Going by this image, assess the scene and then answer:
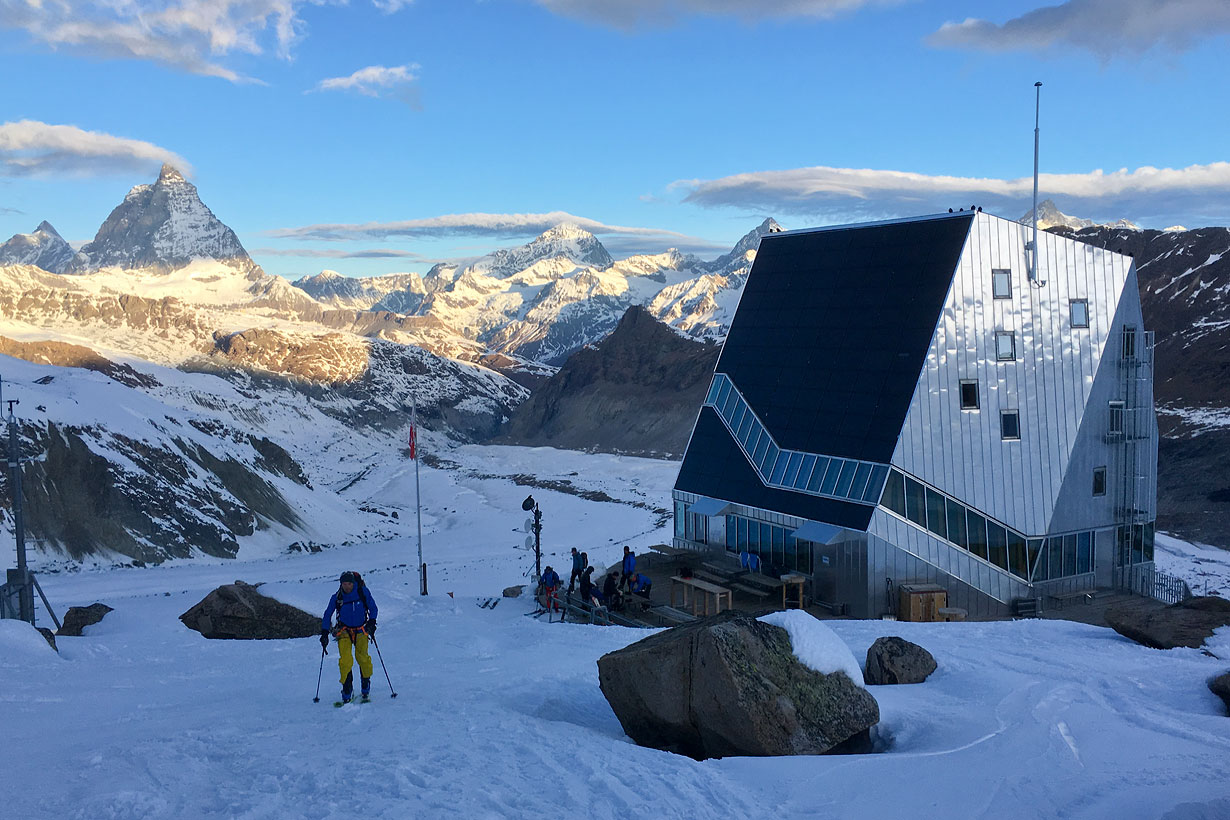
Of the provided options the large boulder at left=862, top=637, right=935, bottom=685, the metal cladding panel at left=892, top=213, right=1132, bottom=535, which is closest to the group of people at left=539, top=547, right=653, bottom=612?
the metal cladding panel at left=892, top=213, right=1132, bottom=535

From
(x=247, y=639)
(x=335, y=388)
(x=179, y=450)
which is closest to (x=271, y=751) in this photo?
(x=247, y=639)

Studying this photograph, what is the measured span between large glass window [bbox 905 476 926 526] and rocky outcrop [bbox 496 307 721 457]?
9030 centimetres

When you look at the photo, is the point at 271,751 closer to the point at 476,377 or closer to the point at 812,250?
the point at 812,250

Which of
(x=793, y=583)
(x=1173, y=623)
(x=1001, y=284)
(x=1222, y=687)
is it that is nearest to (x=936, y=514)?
(x=793, y=583)

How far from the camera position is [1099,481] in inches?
1115

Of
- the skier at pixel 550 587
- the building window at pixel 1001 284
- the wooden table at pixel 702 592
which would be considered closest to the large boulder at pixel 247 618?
the skier at pixel 550 587

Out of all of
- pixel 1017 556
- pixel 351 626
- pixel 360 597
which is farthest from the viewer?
pixel 1017 556

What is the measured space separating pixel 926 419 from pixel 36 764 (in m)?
22.0

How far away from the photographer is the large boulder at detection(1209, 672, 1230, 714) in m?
11.8

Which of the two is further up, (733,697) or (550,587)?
(733,697)

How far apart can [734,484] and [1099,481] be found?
36.8ft

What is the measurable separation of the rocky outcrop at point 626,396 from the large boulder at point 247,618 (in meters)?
94.4

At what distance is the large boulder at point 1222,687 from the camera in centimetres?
1182

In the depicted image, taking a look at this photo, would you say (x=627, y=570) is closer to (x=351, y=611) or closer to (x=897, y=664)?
(x=897, y=664)
